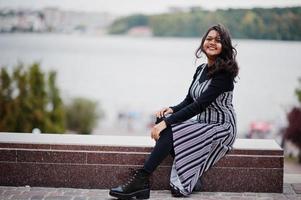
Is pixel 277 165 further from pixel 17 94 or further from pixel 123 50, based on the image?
pixel 123 50

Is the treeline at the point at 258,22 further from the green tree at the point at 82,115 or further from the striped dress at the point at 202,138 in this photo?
the green tree at the point at 82,115

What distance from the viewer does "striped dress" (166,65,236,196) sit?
11.7ft

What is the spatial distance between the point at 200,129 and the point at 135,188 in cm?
62

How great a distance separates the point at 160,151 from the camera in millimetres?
3498

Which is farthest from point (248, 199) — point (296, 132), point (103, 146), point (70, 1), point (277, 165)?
point (70, 1)

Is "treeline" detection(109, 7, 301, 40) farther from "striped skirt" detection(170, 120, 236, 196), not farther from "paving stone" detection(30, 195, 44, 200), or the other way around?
"paving stone" detection(30, 195, 44, 200)

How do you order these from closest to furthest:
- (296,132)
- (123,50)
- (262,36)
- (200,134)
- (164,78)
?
1. (200,134)
2. (262,36)
3. (296,132)
4. (164,78)
5. (123,50)

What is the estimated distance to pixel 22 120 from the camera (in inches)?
926

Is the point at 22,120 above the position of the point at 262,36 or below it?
below

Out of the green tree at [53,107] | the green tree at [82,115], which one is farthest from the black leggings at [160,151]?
the green tree at [82,115]

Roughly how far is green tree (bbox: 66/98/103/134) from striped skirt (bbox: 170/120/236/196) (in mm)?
33508

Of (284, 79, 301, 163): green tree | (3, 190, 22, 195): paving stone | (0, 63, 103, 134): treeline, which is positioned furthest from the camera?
(0, 63, 103, 134): treeline

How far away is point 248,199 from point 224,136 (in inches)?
19.3

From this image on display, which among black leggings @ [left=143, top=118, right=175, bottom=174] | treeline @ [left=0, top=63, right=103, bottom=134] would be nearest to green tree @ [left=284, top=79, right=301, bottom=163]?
treeline @ [left=0, top=63, right=103, bottom=134]
